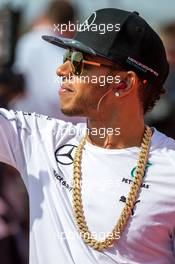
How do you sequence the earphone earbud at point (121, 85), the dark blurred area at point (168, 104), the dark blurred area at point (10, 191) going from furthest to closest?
the dark blurred area at point (168, 104) < the dark blurred area at point (10, 191) < the earphone earbud at point (121, 85)

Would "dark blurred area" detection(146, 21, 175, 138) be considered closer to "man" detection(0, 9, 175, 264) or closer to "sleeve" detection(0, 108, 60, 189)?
"man" detection(0, 9, 175, 264)

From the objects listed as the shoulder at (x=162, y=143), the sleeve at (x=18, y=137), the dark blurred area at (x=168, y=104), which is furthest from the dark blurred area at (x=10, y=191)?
the shoulder at (x=162, y=143)

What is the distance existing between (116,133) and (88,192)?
327mm

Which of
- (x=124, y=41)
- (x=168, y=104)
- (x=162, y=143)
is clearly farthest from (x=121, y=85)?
(x=168, y=104)

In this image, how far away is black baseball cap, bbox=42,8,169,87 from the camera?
4.17m

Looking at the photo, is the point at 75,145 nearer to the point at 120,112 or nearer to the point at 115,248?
the point at 120,112

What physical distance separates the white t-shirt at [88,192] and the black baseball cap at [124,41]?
0.37 meters

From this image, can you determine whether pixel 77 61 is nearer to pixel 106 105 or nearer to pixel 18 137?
pixel 106 105

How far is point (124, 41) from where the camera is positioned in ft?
13.8

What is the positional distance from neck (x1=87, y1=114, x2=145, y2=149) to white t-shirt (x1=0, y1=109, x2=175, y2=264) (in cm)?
5

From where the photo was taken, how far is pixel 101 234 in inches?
157

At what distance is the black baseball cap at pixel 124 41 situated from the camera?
417 cm

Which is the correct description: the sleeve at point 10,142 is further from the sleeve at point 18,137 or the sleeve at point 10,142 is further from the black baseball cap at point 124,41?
the black baseball cap at point 124,41

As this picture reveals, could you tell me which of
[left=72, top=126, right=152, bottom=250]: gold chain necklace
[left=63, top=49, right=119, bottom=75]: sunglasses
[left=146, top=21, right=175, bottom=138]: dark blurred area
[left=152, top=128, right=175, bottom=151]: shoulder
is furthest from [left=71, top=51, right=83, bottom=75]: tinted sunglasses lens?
[left=146, top=21, right=175, bottom=138]: dark blurred area
